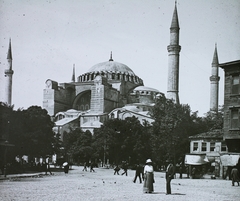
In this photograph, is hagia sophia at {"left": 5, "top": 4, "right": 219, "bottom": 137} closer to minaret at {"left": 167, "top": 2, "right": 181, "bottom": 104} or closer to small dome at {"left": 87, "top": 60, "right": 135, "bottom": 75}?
small dome at {"left": 87, "top": 60, "right": 135, "bottom": 75}

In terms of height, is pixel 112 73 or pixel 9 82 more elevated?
pixel 112 73

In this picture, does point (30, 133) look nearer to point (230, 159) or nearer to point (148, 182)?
point (230, 159)

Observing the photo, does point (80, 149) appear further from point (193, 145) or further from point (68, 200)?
point (68, 200)

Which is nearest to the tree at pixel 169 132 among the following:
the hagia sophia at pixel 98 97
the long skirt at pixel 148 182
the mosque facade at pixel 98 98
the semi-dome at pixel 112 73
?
the hagia sophia at pixel 98 97

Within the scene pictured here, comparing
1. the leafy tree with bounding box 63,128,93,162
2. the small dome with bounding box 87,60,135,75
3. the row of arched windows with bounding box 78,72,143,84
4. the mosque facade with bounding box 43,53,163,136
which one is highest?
the small dome with bounding box 87,60,135,75

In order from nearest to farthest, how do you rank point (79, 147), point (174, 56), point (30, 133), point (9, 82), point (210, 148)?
point (210, 148) → point (30, 133) → point (79, 147) → point (174, 56) → point (9, 82)

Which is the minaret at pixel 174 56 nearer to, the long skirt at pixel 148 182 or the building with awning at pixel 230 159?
the building with awning at pixel 230 159

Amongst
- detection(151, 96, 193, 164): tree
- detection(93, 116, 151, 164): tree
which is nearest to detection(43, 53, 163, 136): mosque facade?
detection(93, 116, 151, 164): tree

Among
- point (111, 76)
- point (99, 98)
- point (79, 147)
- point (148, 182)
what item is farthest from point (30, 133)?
point (111, 76)

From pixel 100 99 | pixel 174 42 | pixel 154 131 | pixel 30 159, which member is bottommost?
pixel 30 159

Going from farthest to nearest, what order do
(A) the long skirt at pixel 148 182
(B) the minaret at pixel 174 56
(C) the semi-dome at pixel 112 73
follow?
(C) the semi-dome at pixel 112 73, (B) the minaret at pixel 174 56, (A) the long skirt at pixel 148 182

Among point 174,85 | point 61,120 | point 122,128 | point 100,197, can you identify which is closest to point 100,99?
point 61,120
